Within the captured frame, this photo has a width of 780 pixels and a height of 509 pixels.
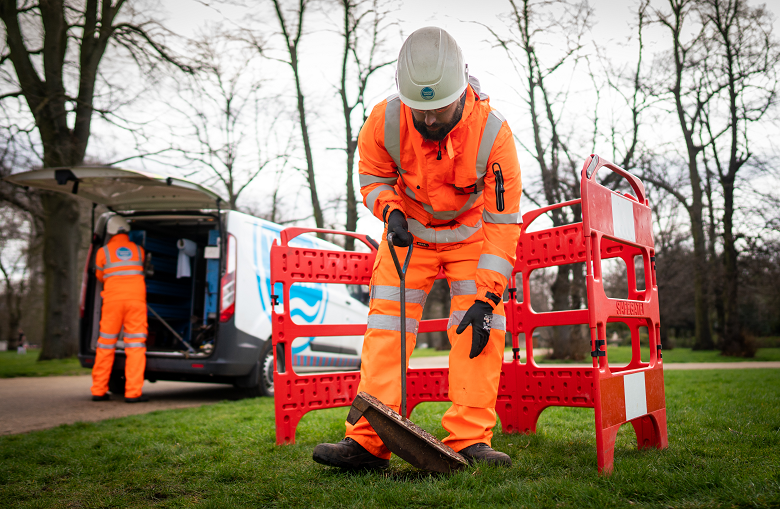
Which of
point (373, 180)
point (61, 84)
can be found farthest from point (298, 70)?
point (373, 180)

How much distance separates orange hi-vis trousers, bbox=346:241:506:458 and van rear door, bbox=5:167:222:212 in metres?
3.77

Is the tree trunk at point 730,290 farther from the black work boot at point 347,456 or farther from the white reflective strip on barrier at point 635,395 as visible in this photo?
the black work boot at point 347,456

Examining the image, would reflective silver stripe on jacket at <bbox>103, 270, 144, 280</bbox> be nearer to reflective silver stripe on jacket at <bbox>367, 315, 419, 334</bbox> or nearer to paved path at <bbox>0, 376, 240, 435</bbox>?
paved path at <bbox>0, 376, 240, 435</bbox>

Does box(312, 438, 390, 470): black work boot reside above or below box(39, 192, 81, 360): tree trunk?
below

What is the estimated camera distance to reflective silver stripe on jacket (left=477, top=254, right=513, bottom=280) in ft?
9.26

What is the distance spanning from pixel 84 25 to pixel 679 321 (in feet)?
106

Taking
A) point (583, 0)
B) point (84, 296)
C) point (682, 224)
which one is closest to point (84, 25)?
point (84, 296)

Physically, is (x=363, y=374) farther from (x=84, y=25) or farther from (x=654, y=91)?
(x=654, y=91)

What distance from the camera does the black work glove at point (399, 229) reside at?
9.22 ft

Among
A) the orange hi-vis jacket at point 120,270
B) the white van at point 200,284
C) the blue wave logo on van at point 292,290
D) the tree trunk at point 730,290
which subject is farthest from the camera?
the tree trunk at point 730,290

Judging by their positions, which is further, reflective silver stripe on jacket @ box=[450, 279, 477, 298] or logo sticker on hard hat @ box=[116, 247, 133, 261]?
logo sticker on hard hat @ box=[116, 247, 133, 261]

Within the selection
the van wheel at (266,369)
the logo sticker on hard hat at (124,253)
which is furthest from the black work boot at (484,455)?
the logo sticker on hard hat at (124,253)

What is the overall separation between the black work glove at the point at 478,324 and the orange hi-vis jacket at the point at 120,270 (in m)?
4.83

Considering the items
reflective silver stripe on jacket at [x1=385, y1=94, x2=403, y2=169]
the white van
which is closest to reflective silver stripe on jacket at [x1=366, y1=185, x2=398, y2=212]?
reflective silver stripe on jacket at [x1=385, y1=94, x2=403, y2=169]
